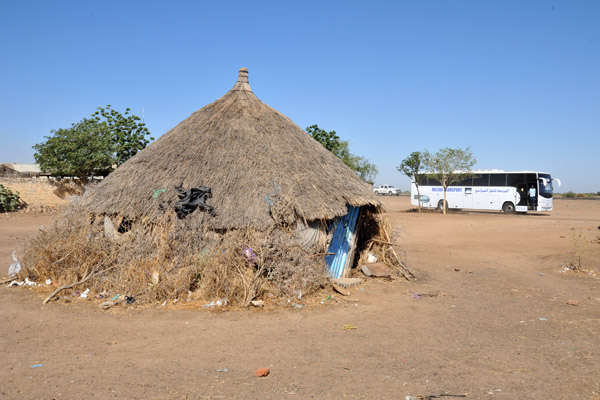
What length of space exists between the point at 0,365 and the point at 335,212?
5.42 m

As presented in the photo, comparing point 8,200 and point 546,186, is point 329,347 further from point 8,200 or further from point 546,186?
point 546,186

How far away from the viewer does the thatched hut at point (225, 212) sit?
7348 millimetres

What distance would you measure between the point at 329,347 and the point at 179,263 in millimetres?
3104

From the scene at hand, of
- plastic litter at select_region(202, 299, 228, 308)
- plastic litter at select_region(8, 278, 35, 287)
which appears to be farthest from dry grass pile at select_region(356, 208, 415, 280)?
plastic litter at select_region(8, 278, 35, 287)

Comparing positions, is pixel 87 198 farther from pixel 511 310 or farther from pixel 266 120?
pixel 511 310

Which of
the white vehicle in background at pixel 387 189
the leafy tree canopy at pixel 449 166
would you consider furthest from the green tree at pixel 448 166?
the white vehicle in background at pixel 387 189

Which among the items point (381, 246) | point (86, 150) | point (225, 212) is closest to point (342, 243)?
point (381, 246)

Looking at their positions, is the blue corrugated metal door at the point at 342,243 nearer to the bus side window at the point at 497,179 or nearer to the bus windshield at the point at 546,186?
the bus side window at the point at 497,179

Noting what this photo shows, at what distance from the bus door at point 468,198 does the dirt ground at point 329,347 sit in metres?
19.6

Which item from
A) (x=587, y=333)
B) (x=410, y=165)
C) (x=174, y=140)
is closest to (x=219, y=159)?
(x=174, y=140)

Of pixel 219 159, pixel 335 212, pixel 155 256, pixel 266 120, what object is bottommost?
pixel 155 256

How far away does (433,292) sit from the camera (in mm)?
8602

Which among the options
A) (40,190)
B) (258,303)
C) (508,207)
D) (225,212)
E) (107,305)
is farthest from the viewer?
(508,207)

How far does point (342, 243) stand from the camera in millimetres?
9359
